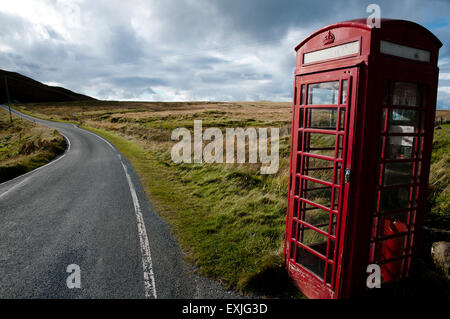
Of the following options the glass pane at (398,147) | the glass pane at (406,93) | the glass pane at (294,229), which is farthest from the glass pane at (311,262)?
the glass pane at (406,93)

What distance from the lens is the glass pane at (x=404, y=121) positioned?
3.89m

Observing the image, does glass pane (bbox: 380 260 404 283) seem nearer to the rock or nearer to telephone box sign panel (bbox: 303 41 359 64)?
the rock

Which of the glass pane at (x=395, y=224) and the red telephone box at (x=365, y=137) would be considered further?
the glass pane at (x=395, y=224)

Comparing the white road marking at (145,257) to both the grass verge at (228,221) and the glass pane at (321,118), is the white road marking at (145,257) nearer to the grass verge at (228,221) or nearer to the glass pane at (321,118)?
the grass verge at (228,221)

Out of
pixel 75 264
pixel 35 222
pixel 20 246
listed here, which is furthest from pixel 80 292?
pixel 35 222

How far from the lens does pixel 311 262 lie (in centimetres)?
468

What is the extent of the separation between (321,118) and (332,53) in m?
1.01

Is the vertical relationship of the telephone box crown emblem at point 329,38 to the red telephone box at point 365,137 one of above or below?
above

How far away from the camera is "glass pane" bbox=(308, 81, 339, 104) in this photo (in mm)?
3818

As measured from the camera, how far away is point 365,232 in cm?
354

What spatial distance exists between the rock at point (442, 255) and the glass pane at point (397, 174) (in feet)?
3.90

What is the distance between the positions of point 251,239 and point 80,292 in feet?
9.68

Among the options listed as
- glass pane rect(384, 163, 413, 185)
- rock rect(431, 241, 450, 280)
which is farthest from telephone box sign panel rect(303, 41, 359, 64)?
rock rect(431, 241, 450, 280)

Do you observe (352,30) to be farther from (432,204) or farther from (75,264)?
(75,264)
